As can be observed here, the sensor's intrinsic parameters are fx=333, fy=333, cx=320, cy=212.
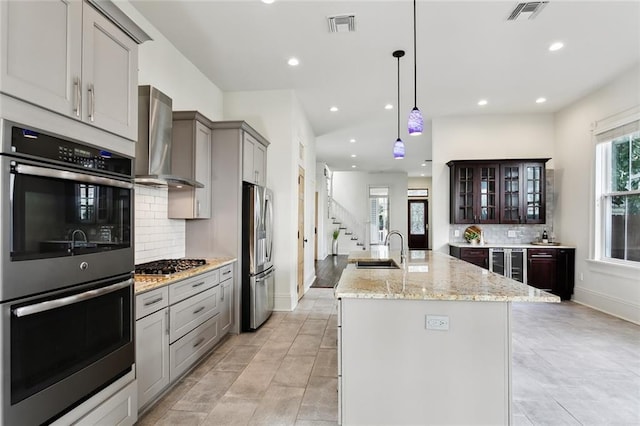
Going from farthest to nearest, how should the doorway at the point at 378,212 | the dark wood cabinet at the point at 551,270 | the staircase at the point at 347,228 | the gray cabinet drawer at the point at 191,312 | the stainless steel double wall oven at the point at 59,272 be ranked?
the doorway at the point at 378,212
the staircase at the point at 347,228
the dark wood cabinet at the point at 551,270
the gray cabinet drawer at the point at 191,312
the stainless steel double wall oven at the point at 59,272

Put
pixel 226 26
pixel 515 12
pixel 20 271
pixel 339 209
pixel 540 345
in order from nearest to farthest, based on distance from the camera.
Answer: pixel 20 271
pixel 515 12
pixel 226 26
pixel 540 345
pixel 339 209

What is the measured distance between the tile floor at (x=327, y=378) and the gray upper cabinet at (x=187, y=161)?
4.91ft

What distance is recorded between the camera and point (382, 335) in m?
1.96

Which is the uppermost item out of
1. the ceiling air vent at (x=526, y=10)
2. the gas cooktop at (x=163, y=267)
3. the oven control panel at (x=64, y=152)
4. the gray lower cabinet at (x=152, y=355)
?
the ceiling air vent at (x=526, y=10)

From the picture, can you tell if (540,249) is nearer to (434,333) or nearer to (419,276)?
(419,276)

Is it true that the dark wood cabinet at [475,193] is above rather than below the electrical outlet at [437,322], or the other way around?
above

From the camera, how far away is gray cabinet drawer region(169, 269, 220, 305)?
8.43ft

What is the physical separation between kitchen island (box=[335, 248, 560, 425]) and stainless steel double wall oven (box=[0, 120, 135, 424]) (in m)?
1.28

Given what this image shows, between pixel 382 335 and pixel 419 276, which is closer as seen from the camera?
pixel 382 335

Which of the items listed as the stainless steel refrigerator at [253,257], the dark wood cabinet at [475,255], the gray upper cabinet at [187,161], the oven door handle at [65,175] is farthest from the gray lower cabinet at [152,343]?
the dark wood cabinet at [475,255]

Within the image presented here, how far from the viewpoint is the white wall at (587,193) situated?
14.2 feet

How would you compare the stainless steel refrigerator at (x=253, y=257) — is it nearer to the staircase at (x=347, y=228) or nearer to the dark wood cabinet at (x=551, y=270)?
the dark wood cabinet at (x=551, y=270)

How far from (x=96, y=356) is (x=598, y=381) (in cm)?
363

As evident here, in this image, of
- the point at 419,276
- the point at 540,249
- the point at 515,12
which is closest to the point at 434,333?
the point at 419,276
